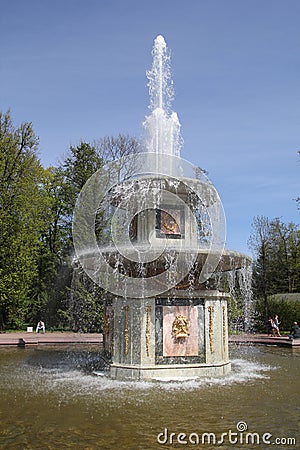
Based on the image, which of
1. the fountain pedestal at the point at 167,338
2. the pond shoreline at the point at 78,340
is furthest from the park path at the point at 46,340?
the fountain pedestal at the point at 167,338

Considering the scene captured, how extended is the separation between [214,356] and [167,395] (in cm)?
322

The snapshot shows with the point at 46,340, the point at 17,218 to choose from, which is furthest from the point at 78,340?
the point at 17,218

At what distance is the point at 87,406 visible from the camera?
941 centimetres

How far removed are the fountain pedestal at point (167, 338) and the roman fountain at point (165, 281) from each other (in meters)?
0.03

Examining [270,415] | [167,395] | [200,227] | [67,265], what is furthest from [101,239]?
[270,415]

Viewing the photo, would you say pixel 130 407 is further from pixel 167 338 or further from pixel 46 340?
pixel 46 340

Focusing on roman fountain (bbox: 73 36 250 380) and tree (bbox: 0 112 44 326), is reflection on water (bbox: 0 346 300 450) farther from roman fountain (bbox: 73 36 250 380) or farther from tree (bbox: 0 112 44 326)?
tree (bbox: 0 112 44 326)

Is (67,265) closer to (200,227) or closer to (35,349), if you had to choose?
(35,349)

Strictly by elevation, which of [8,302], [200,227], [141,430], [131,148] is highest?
[131,148]

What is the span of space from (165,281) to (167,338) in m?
1.60

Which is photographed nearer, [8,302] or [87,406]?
[87,406]

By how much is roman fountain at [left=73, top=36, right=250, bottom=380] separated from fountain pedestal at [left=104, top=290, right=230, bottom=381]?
27mm

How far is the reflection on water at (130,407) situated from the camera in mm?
7434

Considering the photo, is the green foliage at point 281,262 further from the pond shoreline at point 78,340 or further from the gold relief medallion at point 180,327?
the gold relief medallion at point 180,327
